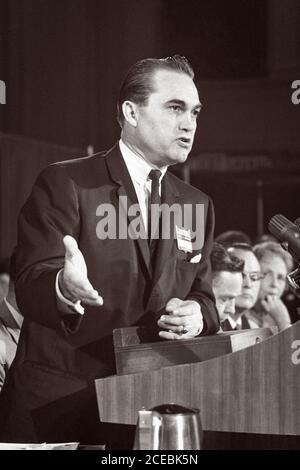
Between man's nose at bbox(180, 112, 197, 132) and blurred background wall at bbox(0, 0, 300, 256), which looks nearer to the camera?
man's nose at bbox(180, 112, 197, 132)

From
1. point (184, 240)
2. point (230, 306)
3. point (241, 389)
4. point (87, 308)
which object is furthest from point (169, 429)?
point (230, 306)

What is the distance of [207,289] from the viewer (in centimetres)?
255

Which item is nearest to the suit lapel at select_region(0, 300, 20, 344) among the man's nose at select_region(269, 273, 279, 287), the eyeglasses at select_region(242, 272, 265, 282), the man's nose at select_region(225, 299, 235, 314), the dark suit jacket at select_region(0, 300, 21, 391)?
the dark suit jacket at select_region(0, 300, 21, 391)

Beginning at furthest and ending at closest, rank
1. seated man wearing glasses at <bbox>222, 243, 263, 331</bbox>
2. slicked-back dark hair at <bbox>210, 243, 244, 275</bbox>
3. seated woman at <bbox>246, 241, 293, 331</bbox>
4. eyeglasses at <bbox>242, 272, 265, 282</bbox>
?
seated woman at <bbox>246, 241, 293, 331</bbox> → eyeglasses at <bbox>242, 272, 265, 282</bbox> → seated man wearing glasses at <bbox>222, 243, 263, 331</bbox> → slicked-back dark hair at <bbox>210, 243, 244, 275</bbox>

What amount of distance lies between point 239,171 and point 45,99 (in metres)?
3.81

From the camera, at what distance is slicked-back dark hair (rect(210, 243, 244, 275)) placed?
3002mm

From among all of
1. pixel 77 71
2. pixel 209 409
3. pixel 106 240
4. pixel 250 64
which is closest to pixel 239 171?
pixel 250 64

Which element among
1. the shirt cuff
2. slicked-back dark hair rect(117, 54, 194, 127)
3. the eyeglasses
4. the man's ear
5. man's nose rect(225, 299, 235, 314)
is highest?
slicked-back dark hair rect(117, 54, 194, 127)

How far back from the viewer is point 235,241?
3.66 meters

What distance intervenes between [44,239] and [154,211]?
0.35 m

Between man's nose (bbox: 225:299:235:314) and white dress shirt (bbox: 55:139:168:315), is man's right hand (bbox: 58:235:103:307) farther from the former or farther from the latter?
man's nose (bbox: 225:299:235:314)

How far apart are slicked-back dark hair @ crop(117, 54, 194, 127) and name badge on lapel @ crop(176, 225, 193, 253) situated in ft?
1.16

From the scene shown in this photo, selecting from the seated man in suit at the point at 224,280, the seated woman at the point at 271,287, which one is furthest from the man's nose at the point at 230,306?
the seated woman at the point at 271,287

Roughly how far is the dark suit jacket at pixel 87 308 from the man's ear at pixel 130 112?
21 cm
